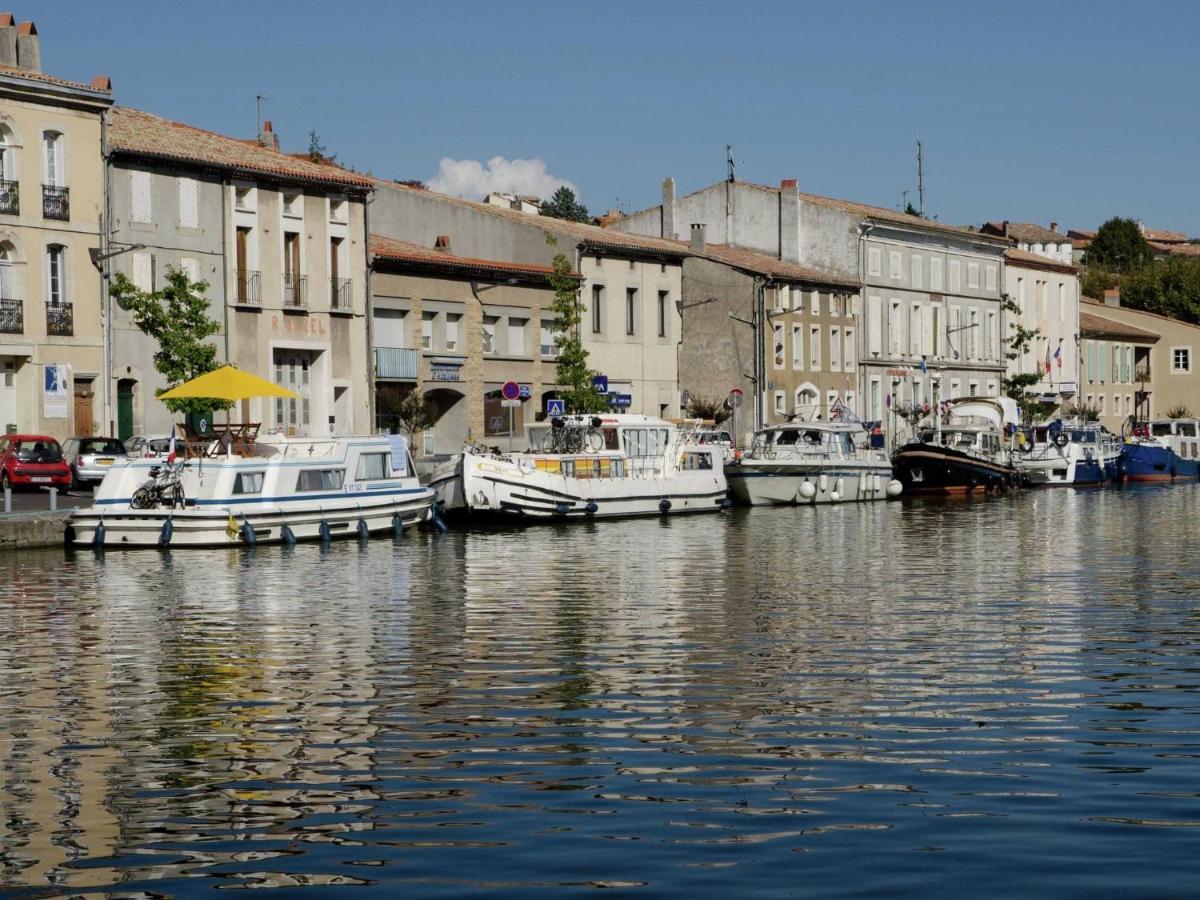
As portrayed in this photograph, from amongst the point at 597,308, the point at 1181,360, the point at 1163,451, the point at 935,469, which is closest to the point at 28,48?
the point at 597,308

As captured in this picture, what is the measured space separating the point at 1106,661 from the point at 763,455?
124 feet

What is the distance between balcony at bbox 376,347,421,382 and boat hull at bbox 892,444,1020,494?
55.2ft

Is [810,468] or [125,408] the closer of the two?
[125,408]

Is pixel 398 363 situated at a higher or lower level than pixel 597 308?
lower

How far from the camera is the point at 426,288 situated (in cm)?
6181

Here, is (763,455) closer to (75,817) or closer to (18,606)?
(18,606)

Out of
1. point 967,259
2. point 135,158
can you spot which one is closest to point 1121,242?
point 967,259

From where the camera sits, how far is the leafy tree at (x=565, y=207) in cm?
14962

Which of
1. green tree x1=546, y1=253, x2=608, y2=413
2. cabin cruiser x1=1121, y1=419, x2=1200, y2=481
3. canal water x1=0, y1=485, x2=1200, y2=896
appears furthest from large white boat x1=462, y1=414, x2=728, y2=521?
cabin cruiser x1=1121, y1=419, x2=1200, y2=481

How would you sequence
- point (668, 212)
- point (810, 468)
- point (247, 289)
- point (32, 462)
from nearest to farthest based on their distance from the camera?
point (32, 462), point (247, 289), point (810, 468), point (668, 212)

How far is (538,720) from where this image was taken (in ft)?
49.2

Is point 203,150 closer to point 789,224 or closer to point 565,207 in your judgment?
point 789,224

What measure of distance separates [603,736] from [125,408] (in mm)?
40552

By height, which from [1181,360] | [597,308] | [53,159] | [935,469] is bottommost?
[935,469]
